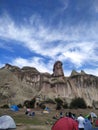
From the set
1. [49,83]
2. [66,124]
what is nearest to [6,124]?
[66,124]

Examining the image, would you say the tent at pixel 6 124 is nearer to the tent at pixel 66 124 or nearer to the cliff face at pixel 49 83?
the tent at pixel 66 124

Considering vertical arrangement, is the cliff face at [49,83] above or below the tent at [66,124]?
above

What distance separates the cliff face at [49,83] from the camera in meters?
113

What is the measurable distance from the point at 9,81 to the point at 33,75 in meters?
28.1

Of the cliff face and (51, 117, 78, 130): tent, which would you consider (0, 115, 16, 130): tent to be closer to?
(51, 117, 78, 130): tent

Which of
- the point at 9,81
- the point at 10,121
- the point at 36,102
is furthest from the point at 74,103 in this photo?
the point at 10,121

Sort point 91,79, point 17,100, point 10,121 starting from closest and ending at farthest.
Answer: point 10,121, point 17,100, point 91,79

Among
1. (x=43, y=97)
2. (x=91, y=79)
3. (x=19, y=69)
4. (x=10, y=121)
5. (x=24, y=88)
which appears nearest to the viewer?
(x=10, y=121)

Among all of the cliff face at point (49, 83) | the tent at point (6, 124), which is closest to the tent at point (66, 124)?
the tent at point (6, 124)

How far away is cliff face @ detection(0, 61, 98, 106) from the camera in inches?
4451

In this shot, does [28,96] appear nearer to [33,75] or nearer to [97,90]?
[33,75]

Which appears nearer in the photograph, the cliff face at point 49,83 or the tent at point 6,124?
the tent at point 6,124

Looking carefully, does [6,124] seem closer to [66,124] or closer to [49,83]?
[66,124]

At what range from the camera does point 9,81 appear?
112 m
